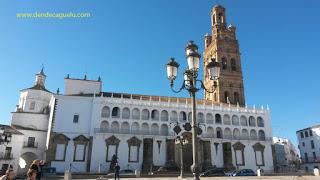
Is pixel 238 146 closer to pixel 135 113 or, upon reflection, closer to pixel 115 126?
pixel 135 113

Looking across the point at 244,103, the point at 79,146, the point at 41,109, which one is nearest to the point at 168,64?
the point at 79,146

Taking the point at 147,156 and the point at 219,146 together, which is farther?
the point at 219,146

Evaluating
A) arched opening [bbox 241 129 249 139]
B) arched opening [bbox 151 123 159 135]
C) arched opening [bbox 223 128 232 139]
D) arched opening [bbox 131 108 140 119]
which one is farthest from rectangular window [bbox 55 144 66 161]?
arched opening [bbox 241 129 249 139]

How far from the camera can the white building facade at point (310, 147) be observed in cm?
5599

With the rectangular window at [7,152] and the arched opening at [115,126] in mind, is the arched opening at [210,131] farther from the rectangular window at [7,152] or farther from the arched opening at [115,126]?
the rectangular window at [7,152]

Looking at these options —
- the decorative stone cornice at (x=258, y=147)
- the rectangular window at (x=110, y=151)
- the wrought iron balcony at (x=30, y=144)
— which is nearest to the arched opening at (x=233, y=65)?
the decorative stone cornice at (x=258, y=147)

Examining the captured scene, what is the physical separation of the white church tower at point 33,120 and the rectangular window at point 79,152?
22.5ft

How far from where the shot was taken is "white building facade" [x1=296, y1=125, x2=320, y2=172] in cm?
5599

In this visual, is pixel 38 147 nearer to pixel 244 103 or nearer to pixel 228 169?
pixel 228 169

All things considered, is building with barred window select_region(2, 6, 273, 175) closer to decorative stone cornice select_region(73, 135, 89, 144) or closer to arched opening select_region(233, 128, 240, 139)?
decorative stone cornice select_region(73, 135, 89, 144)

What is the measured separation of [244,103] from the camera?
56125mm

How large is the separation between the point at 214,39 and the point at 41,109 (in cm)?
3605

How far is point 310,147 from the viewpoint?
5831 centimetres

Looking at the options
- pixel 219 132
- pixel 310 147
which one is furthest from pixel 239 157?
pixel 310 147
